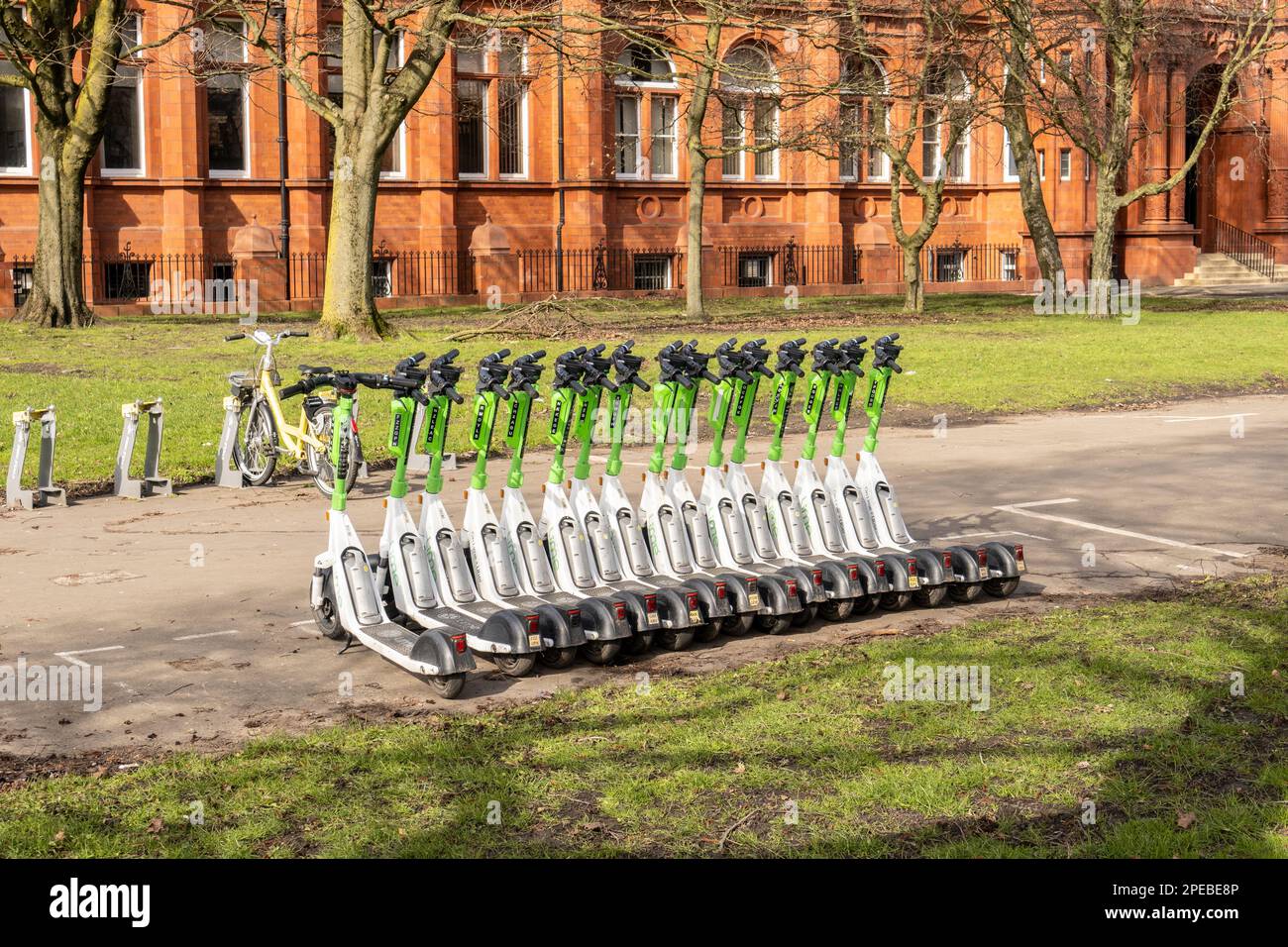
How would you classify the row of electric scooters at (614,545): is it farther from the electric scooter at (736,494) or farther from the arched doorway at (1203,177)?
the arched doorway at (1203,177)

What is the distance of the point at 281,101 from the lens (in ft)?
121

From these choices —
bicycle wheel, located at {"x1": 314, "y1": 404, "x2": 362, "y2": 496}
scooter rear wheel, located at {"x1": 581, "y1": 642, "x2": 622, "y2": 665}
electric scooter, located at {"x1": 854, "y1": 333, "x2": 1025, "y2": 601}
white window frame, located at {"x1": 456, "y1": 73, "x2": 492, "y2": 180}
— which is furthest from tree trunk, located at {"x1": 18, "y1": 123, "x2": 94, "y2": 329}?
scooter rear wheel, located at {"x1": 581, "y1": 642, "x2": 622, "y2": 665}

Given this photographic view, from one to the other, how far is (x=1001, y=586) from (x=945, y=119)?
2397 centimetres

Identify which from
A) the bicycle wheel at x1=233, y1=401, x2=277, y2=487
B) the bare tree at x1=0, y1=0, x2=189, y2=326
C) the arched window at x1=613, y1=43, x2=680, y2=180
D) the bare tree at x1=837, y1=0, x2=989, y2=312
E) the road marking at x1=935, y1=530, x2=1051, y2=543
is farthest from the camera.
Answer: the arched window at x1=613, y1=43, x2=680, y2=180

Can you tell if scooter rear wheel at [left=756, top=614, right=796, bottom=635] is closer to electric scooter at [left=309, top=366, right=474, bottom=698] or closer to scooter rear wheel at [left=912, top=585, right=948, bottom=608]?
scooter rear wheel at [left=912, top=585, right=948, bottom=608]

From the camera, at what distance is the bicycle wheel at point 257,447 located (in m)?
13.5

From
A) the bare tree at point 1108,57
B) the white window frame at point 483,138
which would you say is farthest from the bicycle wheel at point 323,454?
the white window frame at point 483,138

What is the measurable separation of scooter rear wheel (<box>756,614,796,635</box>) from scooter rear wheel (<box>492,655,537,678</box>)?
135 cm

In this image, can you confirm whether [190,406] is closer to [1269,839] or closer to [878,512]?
[878,512]

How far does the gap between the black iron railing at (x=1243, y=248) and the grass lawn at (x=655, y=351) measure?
13240 mm

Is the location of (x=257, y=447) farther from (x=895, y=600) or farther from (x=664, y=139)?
(x=664, y=139)

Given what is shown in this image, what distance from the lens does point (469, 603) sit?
27.3 feet

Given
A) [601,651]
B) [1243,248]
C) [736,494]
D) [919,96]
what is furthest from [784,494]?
[1243,248]

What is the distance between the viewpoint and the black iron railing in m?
47.3
